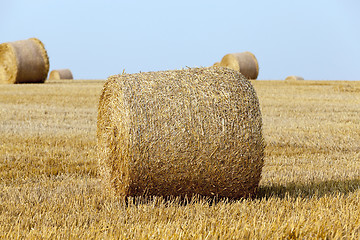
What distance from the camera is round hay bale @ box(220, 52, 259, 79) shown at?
2373cm

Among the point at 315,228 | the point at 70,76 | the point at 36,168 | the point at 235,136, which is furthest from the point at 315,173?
the point at 70,76

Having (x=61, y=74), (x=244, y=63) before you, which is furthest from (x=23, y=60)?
(x=61, y=74)

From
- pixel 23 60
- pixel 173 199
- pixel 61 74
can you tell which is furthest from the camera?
pixel 61 74

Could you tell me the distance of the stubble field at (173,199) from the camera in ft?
11.6

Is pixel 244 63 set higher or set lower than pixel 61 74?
higher

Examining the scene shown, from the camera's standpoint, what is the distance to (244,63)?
23.9 metres

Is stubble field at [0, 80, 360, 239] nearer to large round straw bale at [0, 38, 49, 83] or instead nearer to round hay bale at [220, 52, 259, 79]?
large round straw bale at [0, 38, 49, 83]

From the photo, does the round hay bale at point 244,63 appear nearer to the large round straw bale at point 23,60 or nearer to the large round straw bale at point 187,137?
the large round straw bale at point 23,60

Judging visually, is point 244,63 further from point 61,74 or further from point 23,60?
point 61,74

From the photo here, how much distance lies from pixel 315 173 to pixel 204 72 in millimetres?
2319

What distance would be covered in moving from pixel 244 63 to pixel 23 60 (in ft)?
35.5

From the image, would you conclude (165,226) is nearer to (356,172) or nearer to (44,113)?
(356,172)

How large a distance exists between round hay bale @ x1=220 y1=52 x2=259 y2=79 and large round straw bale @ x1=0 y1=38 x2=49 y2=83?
926 cm

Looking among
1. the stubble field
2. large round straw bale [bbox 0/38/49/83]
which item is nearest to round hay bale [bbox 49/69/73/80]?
large round straw bale [bbox 0/38/49/83]
